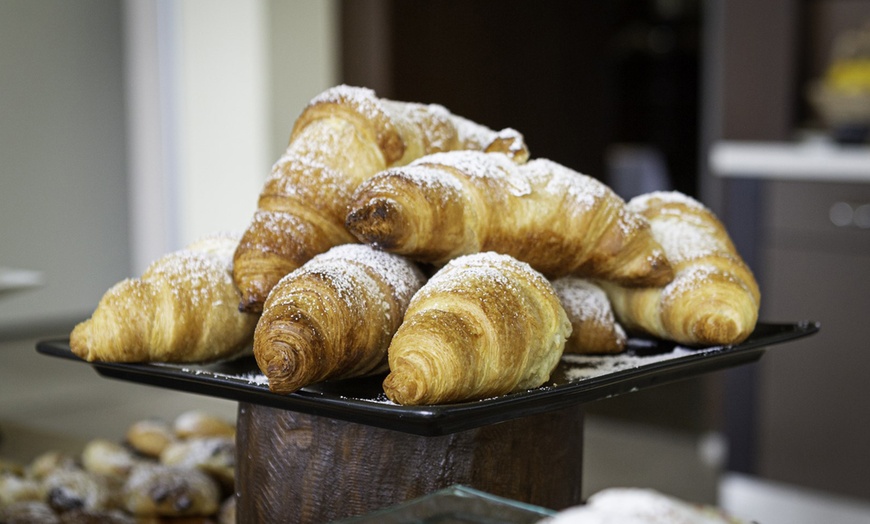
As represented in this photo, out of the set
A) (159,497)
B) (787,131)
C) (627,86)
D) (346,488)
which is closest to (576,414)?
(346,488)

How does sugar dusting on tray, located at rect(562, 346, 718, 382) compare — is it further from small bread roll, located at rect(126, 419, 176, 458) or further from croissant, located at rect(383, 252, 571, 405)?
small bread roll, located at rect(126, 419, 176, 458)

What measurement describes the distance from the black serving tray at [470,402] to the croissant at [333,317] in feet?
0.05

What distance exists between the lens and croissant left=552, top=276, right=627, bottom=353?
0.72m

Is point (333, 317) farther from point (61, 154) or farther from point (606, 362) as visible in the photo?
point (61, 154)

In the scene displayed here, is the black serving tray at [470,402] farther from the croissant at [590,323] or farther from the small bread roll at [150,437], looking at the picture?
the small bread roll at [150,437]

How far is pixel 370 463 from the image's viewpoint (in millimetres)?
665

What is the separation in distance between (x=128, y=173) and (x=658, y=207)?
4538mm

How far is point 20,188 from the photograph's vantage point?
4.59 meters

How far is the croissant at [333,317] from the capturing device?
57 centimetres

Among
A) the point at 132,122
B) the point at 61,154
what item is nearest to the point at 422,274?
the point at 61,154

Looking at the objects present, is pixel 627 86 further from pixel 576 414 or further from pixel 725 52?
pixel 576 414

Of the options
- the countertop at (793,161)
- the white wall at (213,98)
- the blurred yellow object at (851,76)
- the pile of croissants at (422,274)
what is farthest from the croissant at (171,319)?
the white wall at (213,98)

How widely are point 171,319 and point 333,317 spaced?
0.15 m

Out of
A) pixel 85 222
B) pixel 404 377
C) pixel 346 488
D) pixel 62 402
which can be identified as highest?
pixel 404 377
